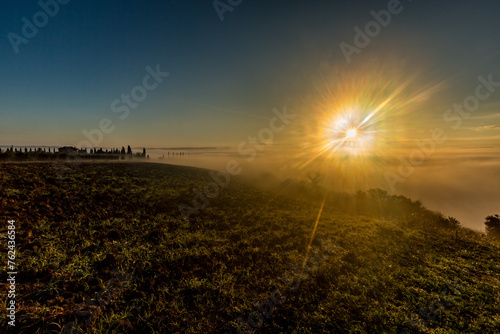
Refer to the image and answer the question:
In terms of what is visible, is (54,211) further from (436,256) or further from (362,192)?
(362,192)

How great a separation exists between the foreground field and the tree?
68.7 ft

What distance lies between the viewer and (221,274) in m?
7.48

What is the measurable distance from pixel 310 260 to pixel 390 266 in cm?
378

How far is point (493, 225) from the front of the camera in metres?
26.6

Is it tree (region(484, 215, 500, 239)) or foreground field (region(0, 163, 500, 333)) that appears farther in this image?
tree (region(484, 215, 500, 239))

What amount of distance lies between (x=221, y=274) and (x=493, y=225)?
1574 inches

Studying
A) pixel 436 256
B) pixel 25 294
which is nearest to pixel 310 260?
pixel 436 256

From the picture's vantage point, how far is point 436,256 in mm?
10750

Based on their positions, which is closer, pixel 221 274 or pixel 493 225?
pixel 221 274

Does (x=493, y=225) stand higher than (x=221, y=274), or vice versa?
(x=221, y=274)

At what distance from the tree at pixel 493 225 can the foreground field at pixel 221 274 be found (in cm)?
2095

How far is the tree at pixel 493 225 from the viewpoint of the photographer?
25.6m

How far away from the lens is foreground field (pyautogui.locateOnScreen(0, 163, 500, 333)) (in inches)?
207

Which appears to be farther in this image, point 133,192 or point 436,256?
point 133,192
